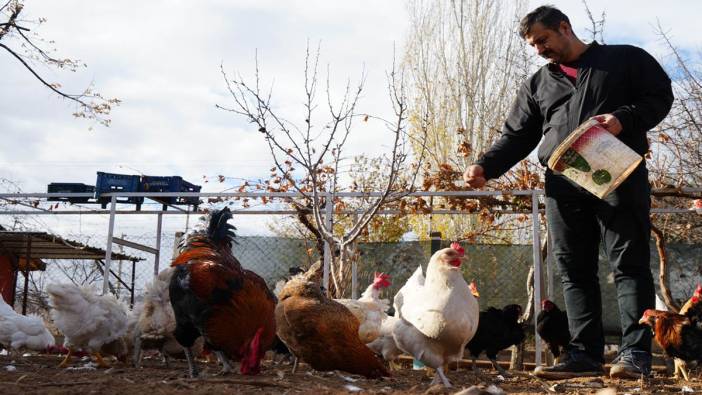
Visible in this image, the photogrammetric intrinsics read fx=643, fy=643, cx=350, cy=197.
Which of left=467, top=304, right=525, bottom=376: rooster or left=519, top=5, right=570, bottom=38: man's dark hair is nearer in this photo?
left=519, top=5, right=570, bottom=38: man's dark hair

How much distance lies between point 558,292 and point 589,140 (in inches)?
251

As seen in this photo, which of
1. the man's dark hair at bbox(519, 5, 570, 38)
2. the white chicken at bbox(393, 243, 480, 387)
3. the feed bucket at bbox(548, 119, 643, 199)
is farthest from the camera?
the white chicken at bbox(393, 243, 480, 387)

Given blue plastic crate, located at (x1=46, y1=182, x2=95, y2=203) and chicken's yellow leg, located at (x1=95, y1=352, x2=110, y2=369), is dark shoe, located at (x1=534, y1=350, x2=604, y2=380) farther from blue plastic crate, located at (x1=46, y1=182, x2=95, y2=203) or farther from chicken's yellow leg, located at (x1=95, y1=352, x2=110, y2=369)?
blue plastic crate, located at (x1=46, y1=182, x2=95, y2=203)

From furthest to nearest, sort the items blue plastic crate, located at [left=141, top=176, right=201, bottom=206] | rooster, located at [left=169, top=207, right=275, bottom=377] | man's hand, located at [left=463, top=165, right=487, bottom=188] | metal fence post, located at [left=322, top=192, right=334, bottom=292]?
blue plastic crate, located at [left=141, top=176, right=201, bottom=206] < metal fence post, located at [left=322, top=192, right=334, bottom=292] < rooster, located at [left=169, top=207, right=275, bottom=377] < man's hand, located at [left=463, top=165, right=487, bottom=188]

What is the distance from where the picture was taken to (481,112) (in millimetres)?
16516

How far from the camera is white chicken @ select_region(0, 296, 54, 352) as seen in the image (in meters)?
7.16

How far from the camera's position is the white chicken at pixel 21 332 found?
7.16 metres

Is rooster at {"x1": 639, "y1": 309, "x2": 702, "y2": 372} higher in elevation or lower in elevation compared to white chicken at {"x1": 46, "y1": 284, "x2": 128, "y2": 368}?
higher

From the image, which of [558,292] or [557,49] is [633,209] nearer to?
[557,49]

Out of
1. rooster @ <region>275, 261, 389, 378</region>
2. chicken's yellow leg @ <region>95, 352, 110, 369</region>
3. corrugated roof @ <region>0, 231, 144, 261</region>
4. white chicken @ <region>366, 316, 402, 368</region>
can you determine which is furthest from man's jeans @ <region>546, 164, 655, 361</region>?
corrugated roof @ <region>0, 231, 144, 261</region>

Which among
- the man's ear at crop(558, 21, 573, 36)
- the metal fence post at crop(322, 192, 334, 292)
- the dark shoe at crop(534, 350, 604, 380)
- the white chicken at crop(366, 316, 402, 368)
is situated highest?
the man's ear at crop(558, 21, 573, 36)

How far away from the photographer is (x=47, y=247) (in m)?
10.3

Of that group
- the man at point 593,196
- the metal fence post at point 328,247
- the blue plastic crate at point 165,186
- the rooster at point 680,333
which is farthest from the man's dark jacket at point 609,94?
the blue plastic crate at point 165,186

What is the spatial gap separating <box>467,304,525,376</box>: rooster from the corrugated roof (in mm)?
5888
